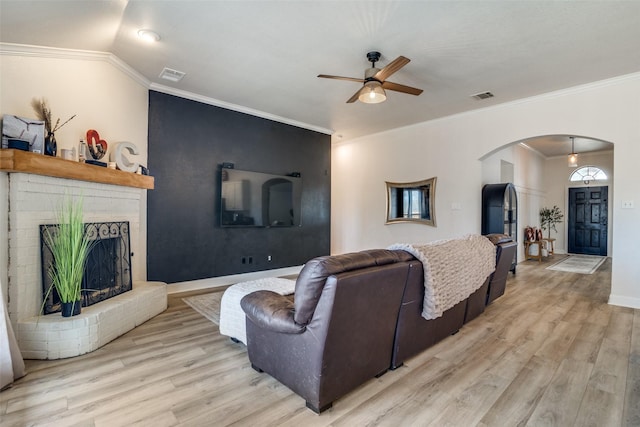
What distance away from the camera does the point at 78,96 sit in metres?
3.12

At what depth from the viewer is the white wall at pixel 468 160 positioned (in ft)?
12.6

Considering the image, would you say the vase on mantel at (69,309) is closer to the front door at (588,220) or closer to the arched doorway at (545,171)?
the arched doorway at (545,171)

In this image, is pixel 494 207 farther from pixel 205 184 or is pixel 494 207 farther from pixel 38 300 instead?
pixel 38 300

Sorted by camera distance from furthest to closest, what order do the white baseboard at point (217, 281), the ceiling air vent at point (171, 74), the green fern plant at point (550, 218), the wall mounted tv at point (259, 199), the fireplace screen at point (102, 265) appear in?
the green fern plant at point (550, 218) < the wall mounted tv at point (259, 199) < the white baseboard at point (217, 281) < the ceiling air vent at point (171, 74) < the fireplace screen at point (102, 265)

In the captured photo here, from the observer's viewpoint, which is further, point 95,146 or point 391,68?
point 95,146

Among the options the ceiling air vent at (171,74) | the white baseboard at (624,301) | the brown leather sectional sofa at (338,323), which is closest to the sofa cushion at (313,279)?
the brown leather sectional sofa at (338,323)

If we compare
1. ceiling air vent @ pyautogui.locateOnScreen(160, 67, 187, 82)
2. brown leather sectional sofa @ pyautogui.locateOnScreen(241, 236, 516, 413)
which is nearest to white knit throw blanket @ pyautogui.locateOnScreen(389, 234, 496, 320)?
brown leather sectional sofa @ pyautogui.locateOnScreen(241, 236, 516, 413)

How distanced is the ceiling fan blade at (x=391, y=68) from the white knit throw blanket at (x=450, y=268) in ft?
5.56

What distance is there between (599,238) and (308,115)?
860 cm

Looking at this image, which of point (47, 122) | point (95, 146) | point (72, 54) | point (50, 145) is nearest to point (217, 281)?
point (95, 146)

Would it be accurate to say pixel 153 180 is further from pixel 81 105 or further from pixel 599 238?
pixel 599 238

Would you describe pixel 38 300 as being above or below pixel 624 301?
above

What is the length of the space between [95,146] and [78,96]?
510 millimetres

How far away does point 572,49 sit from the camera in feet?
10.5
